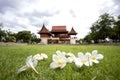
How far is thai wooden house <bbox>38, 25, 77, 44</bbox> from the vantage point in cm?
4000

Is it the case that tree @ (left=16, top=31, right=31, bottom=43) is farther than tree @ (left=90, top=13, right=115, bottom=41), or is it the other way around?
tree @ (left=16, top=31, right=31, bottom=43)

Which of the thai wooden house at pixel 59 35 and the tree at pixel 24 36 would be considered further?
the tree at pixel 24 36

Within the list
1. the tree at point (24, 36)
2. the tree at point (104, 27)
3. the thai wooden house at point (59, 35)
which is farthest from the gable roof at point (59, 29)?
the tree at point (24, 36)

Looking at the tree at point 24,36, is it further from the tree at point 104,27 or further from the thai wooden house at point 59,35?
the tree at point 104,27

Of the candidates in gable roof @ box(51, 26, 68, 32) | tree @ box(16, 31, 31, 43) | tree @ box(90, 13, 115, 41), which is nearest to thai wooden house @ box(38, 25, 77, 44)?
gable roof @ box(51, 26, 68, 32)

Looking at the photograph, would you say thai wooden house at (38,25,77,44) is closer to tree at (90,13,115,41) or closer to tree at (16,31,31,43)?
tree at (90,13,115,41)

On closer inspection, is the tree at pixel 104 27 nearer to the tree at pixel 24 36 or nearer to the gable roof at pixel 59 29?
the gable roof at pixel 59 29

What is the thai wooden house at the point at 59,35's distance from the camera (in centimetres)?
4000

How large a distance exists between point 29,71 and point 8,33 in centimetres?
5752

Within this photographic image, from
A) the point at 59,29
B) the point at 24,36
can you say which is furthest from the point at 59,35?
the point at 24,36

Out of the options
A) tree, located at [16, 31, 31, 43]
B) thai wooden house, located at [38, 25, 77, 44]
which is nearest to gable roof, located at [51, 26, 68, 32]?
thai wooden house, located at [38, 25, 77, 44]

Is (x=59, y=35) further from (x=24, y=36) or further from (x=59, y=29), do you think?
(x=24, y=36)

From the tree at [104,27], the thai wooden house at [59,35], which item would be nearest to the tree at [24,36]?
the thai wooden house at [59,35]

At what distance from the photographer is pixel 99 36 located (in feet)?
142
